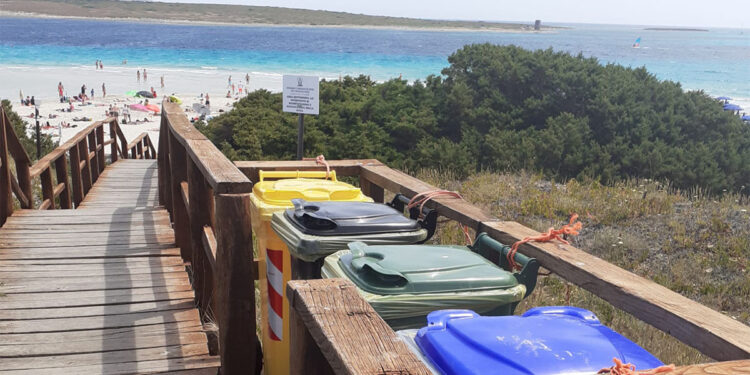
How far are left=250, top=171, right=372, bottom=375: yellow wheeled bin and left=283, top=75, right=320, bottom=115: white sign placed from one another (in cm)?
404

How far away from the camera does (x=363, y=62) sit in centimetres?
7025

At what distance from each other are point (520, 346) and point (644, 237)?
5.92 meters

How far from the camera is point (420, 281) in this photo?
187 cm

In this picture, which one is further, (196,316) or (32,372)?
(196,316)

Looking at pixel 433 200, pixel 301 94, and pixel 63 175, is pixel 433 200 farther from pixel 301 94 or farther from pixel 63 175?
pixel 63 175

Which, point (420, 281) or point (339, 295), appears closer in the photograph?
point (339, 295)

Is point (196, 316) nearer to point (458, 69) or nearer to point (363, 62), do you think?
point (458, 69)

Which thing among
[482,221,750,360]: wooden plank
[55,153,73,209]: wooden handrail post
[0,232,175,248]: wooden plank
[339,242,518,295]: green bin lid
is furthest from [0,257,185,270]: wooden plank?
[482,221,750,360]: wooden plank

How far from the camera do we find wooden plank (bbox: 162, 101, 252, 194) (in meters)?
2.48

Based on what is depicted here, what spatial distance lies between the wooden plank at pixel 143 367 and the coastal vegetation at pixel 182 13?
154530 mm

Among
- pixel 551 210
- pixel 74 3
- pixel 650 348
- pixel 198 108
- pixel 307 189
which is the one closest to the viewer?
pixel 307 189

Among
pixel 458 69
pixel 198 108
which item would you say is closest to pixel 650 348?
pixel 458 69

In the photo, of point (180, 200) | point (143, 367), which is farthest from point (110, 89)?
point (143, 367)

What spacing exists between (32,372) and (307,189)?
A: 153cm
